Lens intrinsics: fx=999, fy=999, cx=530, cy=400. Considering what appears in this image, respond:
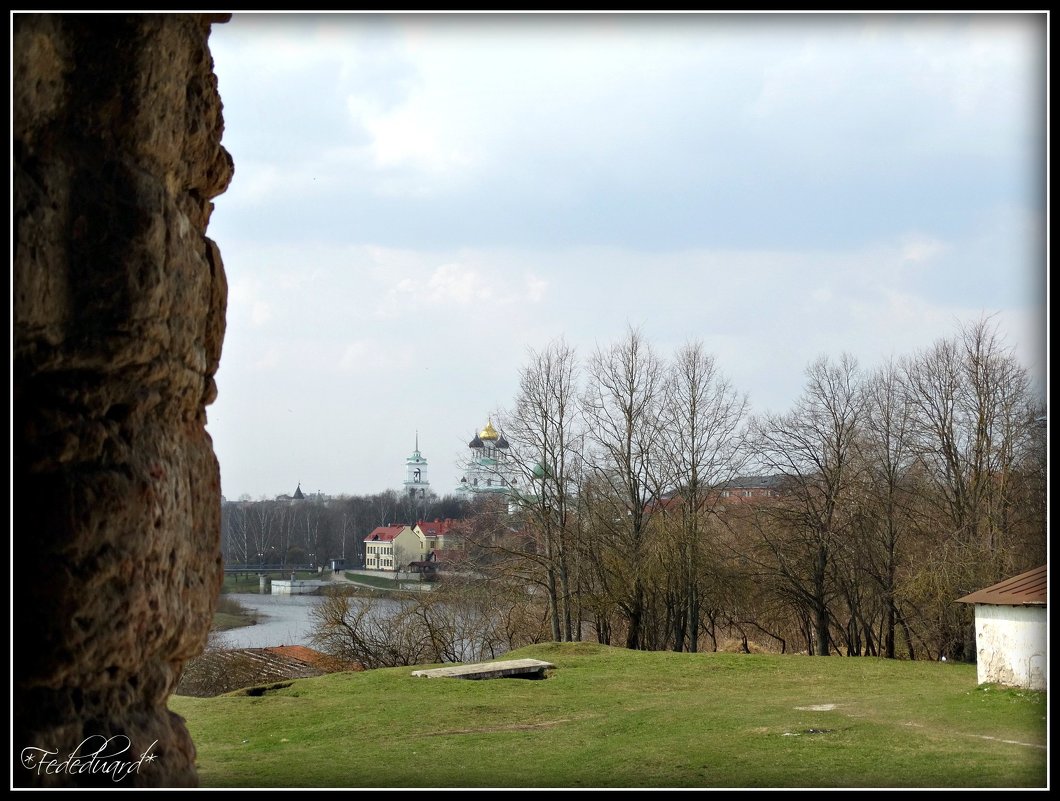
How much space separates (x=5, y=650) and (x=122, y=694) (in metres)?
0.47

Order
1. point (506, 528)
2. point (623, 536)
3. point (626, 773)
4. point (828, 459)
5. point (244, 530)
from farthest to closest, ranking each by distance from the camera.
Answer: point (244, 530) < point (506, 528) < point (623, 536) < point (828, 459) < point (626, 773)

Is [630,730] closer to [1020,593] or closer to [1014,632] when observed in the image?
[1014,632]

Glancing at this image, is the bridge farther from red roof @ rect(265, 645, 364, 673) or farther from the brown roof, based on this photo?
the brown roof

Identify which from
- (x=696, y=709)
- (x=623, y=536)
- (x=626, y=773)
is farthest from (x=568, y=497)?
(x=626, y=773)

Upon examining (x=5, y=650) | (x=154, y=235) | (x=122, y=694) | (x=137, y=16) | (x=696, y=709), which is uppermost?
(x=137, y=16)

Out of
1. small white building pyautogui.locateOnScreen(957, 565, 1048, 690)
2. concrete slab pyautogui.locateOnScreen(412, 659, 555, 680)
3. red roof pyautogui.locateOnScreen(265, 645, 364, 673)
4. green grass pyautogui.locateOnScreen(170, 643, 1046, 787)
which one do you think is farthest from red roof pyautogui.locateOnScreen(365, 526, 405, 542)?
small white building pyautogui.locateOnScreen(957, 565, 1048, 690)

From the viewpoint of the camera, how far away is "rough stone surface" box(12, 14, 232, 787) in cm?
318

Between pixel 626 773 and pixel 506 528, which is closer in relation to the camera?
pixel 626 773

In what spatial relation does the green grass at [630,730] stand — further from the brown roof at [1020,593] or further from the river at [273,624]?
the river at [273,624]

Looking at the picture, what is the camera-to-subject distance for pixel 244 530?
4541 centimetres

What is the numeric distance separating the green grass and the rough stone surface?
13.2ft

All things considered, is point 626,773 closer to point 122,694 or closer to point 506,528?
point 122,694

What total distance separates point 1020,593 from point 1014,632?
57 cm

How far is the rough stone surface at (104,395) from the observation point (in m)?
3.18
